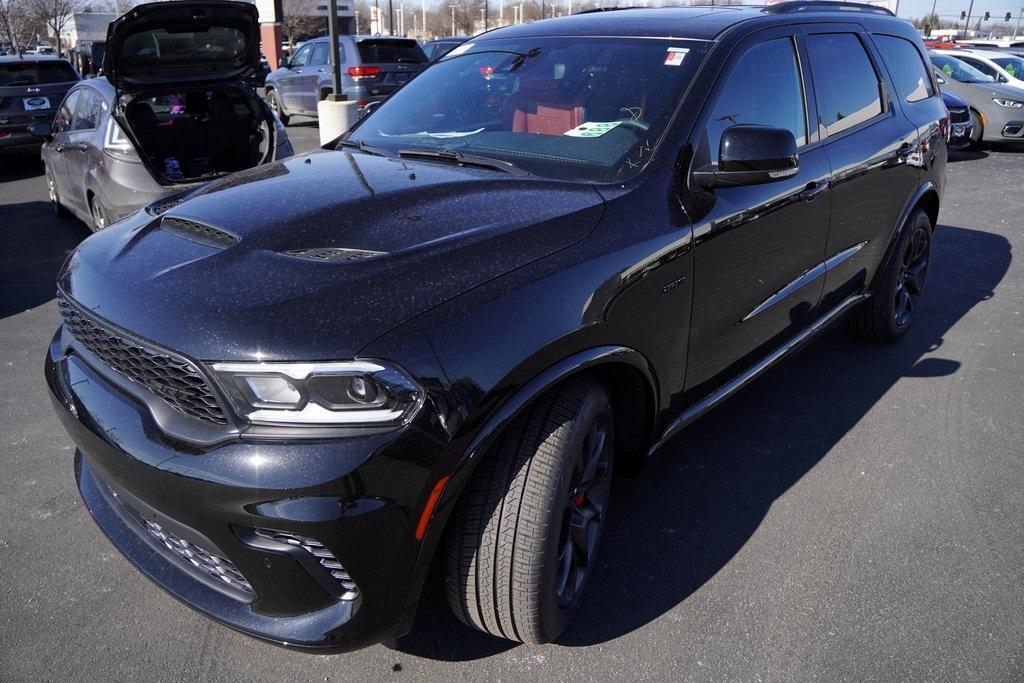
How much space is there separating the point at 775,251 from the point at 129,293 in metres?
2.35

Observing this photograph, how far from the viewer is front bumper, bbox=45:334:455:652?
5.95 ft

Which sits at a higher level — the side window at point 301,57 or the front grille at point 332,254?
the side window at point 301,57

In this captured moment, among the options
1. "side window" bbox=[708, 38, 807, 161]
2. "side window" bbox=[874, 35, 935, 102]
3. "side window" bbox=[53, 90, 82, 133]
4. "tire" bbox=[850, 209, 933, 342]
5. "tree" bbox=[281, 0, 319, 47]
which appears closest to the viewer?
"side window" bbox=[708, 38, 807, 161]

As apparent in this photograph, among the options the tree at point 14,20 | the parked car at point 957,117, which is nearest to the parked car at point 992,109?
the parked car at point 957,117

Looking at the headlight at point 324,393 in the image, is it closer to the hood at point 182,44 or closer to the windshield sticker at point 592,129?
the windshield sticker at point 592,129

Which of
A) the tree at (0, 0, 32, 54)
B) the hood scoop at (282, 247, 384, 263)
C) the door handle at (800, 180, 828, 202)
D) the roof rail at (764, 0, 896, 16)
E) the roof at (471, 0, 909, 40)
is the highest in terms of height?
the tree at (0, 0, 32, 54)

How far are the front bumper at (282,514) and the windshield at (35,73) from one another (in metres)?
11.2

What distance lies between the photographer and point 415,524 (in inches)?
76.0

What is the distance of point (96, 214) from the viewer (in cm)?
665

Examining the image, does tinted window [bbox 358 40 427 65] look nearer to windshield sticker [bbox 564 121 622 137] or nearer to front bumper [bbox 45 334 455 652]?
windshield sticker [bbox 564 121 622 137]

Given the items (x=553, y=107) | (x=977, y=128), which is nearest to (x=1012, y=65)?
(x=977, y=128)

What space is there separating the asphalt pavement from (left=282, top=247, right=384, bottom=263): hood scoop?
45.7 inches

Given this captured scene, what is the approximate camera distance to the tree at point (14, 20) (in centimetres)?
2948

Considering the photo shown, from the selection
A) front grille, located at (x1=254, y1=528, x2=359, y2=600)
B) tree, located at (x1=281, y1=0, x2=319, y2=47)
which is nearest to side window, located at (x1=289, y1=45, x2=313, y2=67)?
front grille, located at (x1=254, y1=528, x2=359, y2=600)
